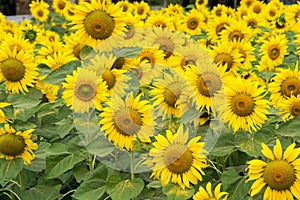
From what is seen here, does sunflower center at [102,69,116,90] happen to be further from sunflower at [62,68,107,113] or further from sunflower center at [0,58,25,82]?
sunflower center at [0,58,25,82]

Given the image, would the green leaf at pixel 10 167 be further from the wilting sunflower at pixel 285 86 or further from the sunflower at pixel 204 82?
the wilting sunflower at pixel 285 86

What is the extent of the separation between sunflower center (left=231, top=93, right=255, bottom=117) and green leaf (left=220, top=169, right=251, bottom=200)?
25cm

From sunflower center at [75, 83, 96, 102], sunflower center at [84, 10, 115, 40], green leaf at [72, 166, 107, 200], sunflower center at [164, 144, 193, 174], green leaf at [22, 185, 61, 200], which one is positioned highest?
sunflower center at [84, 10, 115, 40]

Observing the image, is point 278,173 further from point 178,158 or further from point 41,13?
point 41,13

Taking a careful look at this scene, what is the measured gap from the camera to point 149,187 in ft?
9.14

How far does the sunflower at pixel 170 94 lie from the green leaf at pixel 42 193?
2.05 feet

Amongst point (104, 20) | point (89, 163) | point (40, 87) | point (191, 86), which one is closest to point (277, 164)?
point (191, 86)

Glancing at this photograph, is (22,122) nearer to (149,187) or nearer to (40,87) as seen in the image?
(40,87)

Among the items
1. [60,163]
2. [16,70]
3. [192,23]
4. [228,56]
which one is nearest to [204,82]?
[228,56]

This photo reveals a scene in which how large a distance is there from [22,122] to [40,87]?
320 mm

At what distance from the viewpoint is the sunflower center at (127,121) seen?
258cm

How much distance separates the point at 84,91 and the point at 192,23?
2848 millimetres

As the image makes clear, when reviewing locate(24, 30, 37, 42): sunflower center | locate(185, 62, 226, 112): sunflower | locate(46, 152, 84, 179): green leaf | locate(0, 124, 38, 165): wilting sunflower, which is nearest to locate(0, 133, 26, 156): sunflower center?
locate(0, 124, 38, 165): wilting sunflower

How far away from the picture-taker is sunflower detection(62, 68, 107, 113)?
2764 millimetres
